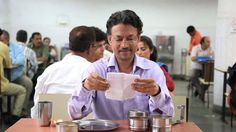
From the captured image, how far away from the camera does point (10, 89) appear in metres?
5.68

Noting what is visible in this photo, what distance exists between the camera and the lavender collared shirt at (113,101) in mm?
2182

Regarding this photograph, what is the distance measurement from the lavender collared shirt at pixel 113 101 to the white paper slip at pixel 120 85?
0.61 feet

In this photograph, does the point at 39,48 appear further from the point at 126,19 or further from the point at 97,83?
the point at 97,83

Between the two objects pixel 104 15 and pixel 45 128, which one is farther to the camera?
pixel 104 15

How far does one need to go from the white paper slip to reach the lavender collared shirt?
0.61ft

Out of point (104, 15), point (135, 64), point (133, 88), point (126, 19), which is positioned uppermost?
point (104, 15)

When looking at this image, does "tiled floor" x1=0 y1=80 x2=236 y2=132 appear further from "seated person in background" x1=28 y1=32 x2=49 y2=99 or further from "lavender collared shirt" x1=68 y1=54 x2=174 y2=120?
"lavender collared shirt" x1=68 y1=54 x2=174 y2=120

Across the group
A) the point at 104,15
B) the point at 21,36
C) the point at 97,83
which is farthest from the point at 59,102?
the point at 104,15

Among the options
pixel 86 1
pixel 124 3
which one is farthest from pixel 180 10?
pixel 86 1

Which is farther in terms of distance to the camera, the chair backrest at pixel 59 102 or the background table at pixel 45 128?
the chair backrest at pixel 59 102

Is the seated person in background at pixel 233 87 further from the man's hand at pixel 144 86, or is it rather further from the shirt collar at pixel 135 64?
the man's hand at pixel 144 86

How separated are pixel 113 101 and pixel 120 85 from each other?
308 mm

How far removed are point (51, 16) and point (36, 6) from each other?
566 mm

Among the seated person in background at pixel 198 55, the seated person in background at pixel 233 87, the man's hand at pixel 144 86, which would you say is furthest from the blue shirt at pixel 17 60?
the man's hand at pixel 144 86
